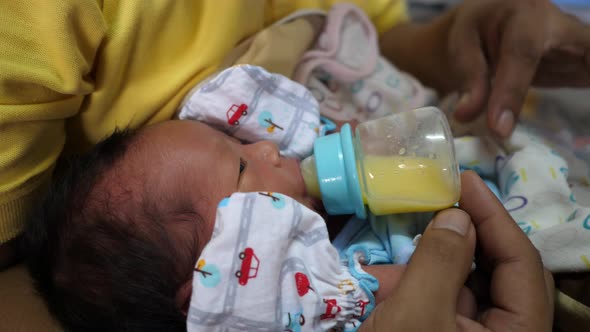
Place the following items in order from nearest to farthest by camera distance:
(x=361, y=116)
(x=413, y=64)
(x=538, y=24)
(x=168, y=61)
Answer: (x=168, y=61) < (x=538, y=24) < (x=361, y=116) < (x=413, y=64)

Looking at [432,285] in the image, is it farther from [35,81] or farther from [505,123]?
[35,81]

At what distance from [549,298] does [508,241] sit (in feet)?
0.40

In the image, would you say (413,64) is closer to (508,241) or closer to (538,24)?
(538,24)

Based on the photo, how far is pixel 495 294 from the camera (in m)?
0.85

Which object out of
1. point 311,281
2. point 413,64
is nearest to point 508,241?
point 311,281

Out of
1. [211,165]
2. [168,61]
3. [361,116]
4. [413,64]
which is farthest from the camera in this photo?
[413,64]

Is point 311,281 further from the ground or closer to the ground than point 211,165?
closer to the ground

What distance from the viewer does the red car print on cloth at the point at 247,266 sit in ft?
2.63

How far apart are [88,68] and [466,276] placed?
793 millimetres

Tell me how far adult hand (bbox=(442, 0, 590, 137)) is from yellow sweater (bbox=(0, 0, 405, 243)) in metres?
0.58

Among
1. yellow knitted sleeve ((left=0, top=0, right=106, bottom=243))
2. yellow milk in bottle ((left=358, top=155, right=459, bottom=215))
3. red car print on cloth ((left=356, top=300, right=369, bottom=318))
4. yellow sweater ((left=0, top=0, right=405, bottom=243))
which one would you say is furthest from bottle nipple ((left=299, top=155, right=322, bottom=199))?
A: yellow knitted sleeve ((left=0, top=0, right=106, bottom=243))

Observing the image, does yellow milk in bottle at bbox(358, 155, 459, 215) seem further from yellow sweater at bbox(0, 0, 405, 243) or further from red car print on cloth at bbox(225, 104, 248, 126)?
yellow sweater at bbox(0, 0, 405, 243)

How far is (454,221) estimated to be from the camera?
2.73ft

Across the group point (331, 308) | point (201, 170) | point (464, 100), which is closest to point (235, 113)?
point (201, 170)
